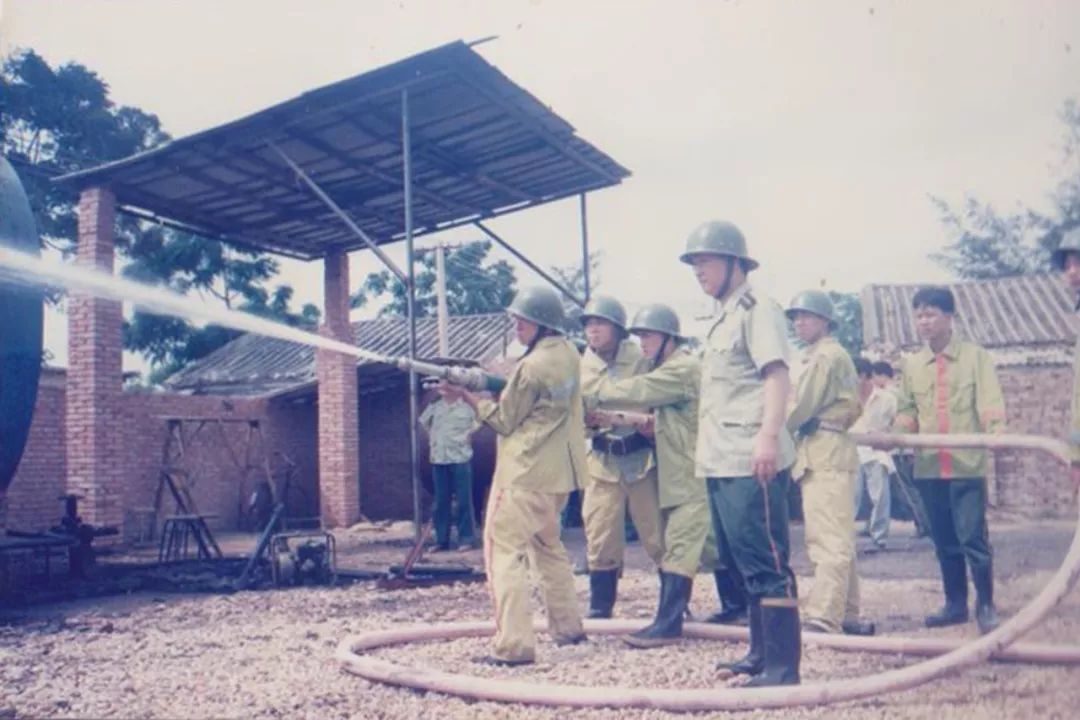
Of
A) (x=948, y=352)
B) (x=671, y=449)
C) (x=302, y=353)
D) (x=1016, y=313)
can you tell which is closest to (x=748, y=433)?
(x=671, y=449)

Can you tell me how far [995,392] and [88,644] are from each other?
530cm

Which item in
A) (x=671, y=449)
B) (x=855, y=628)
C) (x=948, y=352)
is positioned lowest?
(x=855, y=628)

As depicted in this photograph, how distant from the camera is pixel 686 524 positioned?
5453mm

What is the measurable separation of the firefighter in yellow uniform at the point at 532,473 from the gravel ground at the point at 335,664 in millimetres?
203

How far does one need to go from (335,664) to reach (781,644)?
2217 millimetres

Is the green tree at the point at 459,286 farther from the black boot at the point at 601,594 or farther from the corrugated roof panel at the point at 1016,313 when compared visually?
the black boot at the point at 601,594

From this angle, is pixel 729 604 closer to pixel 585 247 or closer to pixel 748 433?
pixel 748 433

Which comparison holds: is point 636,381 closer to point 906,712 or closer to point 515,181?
point 906,712

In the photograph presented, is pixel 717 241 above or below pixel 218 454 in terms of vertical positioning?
above

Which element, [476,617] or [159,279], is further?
[159,279]

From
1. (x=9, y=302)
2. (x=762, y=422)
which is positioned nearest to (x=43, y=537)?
(x=9, y=302)

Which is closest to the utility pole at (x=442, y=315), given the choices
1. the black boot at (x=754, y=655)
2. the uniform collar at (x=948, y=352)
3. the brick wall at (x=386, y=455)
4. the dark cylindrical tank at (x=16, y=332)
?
the brick wall at (x=386, y=455)

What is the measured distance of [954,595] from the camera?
18.9ft

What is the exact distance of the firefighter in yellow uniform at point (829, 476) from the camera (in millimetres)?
5355
